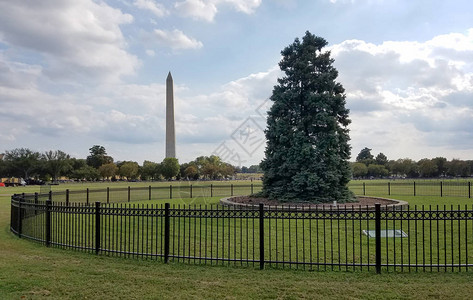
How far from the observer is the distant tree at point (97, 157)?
121838 mm

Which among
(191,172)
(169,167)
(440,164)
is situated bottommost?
(191,172)

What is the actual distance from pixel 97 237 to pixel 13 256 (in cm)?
197

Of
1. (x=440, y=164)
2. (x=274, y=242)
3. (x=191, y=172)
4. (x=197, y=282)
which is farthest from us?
(x=191, y=172)

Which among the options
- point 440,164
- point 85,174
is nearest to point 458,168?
point 440,164

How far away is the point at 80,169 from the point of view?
9894 cm

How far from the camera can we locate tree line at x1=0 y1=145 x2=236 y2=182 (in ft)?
305

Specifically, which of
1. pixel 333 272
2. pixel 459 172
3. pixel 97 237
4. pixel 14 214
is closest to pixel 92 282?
pixel 97 237

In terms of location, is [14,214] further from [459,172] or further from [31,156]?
[459,172]

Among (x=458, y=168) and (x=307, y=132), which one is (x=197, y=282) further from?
(x=458, y=168)

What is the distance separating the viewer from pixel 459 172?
333 feet

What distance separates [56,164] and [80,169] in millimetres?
7745

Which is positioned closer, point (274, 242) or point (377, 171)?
point (274, 242)

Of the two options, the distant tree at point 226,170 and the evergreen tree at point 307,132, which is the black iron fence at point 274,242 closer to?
the evergreen tree at point 307,132

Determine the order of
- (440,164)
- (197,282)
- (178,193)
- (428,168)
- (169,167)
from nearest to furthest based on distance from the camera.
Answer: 1. (197,282)
2. (178,193)
3. (169,167)
4. (428,168)
5. (440,164)
